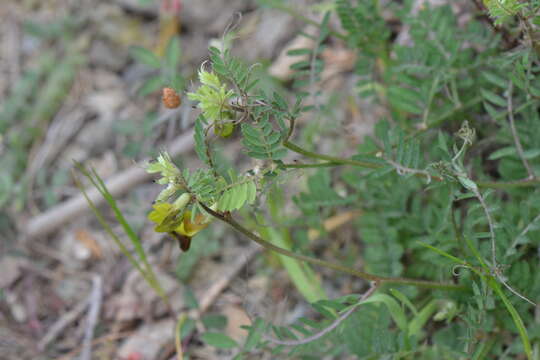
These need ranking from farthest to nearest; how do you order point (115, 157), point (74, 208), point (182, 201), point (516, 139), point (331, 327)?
point (115, 157) → point (74, 208) → point (516, 139) → point (331, 327) → point (182, 201)

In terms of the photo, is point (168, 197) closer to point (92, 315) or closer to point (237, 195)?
point (237, 195)

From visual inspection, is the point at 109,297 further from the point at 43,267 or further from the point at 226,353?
the point at 226,353

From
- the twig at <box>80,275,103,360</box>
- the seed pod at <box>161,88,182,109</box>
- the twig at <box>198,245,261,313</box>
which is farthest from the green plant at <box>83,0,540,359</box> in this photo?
the twig at <box>80,275,103,360</box>

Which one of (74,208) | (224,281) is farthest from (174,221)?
(74,208)

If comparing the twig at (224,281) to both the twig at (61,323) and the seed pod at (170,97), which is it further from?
the seed pod at (170,97)

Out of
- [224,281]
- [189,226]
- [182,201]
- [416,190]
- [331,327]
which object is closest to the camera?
[182,201]

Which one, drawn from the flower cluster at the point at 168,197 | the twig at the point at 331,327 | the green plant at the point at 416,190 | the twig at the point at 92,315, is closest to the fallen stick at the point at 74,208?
the twig at the point at 92,315
